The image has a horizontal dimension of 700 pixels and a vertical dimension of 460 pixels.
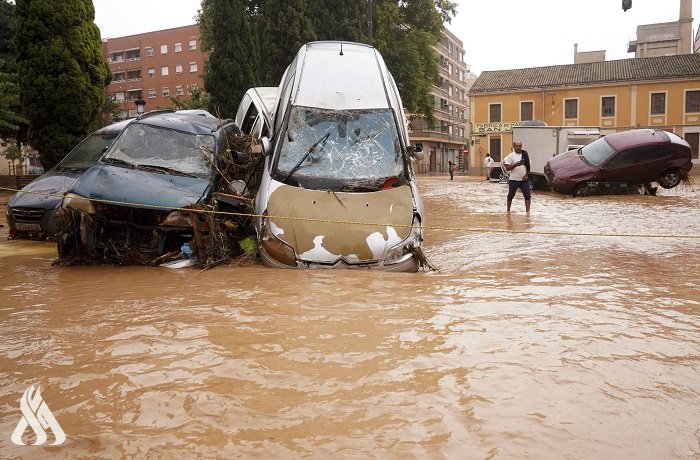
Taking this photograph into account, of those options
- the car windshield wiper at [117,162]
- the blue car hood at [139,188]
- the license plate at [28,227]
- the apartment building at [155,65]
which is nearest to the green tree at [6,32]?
the license plate at [28,227]

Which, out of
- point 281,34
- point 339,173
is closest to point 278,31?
point 281,34

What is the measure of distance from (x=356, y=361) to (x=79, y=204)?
4.58m

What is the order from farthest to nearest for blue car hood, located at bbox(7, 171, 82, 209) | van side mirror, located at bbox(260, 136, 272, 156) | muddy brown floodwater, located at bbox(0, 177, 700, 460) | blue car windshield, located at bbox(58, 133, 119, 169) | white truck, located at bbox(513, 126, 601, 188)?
white truck, located at bbox(513, 126, 601, 188) < blue car windshield, located at bbox(58, 133, 119, 169) < blue car hood, located at bbox(7, 171, 82, 209) < van side mirror, located at bbox(260, 136, 272, 156) < muddy brown floodwater, located at bbox(0, 177, 700, 460)

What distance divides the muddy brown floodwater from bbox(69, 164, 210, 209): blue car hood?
33.8 inches

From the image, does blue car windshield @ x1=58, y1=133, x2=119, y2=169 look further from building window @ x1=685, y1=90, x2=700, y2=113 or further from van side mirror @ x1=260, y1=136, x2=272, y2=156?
building window @ x1=685, y1=90, x2=700, y2=113

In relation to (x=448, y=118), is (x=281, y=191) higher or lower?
lower

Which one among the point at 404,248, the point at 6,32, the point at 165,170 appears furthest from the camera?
the point at 6,32

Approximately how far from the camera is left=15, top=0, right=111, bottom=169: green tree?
1669cm

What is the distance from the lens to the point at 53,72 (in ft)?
55.1

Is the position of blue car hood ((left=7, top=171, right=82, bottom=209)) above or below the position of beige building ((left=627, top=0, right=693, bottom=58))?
below

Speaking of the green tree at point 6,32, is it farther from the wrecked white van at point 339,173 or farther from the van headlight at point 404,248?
the van headlight at point 404,248

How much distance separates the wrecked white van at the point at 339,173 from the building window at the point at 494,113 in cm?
4277

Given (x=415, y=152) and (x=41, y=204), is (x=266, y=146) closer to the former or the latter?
(x=415, y=152)

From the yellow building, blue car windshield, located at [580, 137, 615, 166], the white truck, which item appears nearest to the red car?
blue car windshield, located at [580, 137, 615, 166]
